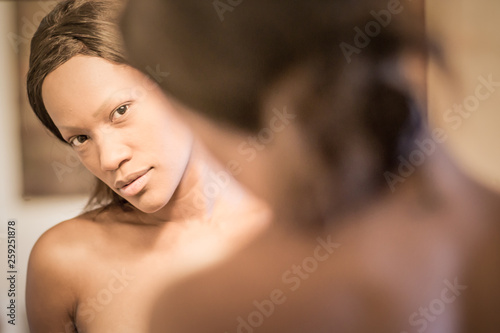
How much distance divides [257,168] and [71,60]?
12.4 inches

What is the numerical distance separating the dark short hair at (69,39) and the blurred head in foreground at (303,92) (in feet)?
0.32

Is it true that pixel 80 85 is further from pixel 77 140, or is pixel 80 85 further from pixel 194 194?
pixel 194 194

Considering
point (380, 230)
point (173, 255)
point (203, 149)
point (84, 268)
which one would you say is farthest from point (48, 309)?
point (380, 230)

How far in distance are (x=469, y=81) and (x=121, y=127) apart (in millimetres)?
569

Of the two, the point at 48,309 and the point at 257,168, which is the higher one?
the point at 257,168

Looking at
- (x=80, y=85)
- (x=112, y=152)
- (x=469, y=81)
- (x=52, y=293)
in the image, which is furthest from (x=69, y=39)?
(x=469, y=81)

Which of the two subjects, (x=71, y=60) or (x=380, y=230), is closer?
(x=71, y=60)

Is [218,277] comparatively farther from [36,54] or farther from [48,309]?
[36,54]

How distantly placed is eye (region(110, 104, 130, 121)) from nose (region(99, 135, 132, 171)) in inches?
1.1

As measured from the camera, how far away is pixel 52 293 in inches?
26.2

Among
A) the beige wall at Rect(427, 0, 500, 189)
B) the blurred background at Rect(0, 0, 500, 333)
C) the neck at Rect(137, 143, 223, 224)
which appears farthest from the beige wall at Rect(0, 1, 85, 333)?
the beige wall at Rect(427, 0, 500, 189)

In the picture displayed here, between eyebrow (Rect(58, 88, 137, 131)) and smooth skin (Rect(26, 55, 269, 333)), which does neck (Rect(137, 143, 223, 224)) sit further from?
eyebrow (Rect(58, 88, 137, 131))

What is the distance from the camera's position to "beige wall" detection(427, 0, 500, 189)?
732mm

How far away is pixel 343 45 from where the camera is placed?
719 millimetres
